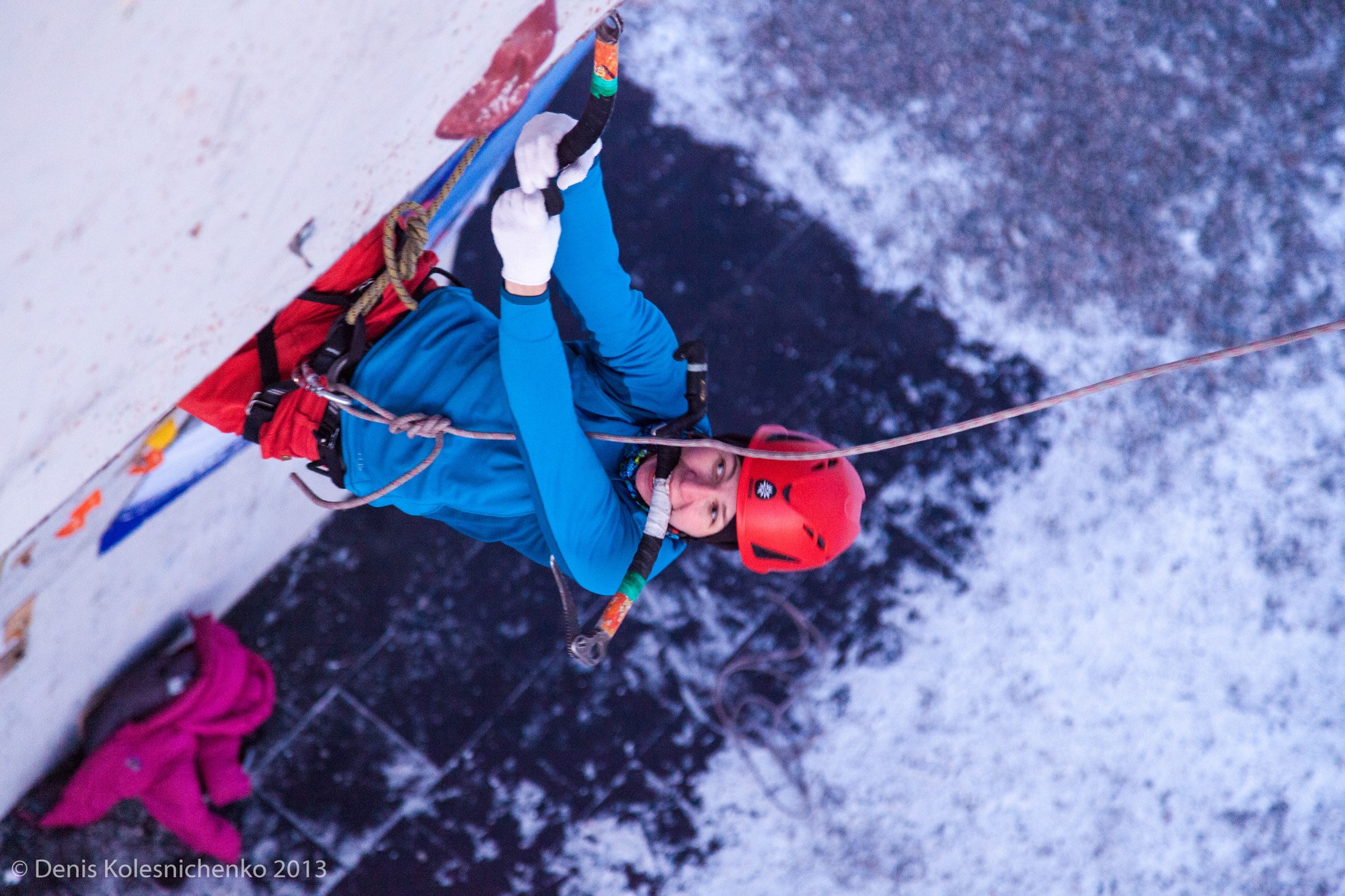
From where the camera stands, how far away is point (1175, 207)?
2.93 metres

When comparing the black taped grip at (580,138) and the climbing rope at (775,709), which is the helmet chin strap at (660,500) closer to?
the black taped grip at (580,138)

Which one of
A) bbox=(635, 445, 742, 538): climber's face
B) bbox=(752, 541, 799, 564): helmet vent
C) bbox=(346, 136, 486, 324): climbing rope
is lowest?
bbox=(752, 541, 799, 564): helmet vent

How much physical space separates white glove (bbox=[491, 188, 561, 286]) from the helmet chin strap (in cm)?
35

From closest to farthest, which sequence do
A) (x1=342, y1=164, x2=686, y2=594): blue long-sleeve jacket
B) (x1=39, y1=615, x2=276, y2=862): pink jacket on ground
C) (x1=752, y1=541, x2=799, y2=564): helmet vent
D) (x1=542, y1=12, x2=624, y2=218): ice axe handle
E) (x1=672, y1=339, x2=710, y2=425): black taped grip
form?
(x1=542, y1=12, x2=624, y2=218): ice axe handle → (x1=342, y1=164, x2=686, y2=594): blue long-sleeve jacket → (x1=672, y1=339, x2=710, y2=425): black taped grip → (x1=752, y1=541, x2=799, y2=564): helmet vent → (x1=39, y1=615, x2=276, y2=862): pink jacket on ground

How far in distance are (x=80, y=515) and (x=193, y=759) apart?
1.09 m

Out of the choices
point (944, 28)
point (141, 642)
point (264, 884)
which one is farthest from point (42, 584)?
point (944, 28)

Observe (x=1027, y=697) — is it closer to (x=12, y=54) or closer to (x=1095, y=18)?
(x=1095, y=18)

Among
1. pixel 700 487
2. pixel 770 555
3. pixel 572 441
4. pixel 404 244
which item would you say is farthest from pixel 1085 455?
pixel 404 244

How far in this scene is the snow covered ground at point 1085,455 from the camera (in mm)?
2607

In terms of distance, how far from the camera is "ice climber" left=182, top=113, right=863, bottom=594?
1.54 m

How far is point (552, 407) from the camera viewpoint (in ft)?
4.70

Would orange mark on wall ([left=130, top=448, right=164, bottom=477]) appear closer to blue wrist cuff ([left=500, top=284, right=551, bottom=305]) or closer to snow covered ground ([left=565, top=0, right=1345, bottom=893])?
blue wrist cuff ([left=500, top=284, right=551, bottom=305])

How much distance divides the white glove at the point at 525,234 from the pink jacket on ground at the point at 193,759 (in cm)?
165

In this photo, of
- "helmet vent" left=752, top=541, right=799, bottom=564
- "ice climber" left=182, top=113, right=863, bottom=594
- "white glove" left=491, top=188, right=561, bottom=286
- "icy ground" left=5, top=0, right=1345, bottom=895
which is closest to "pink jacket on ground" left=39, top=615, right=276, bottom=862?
"icy ground" left=5, top=0, right=1345, bottom=895
